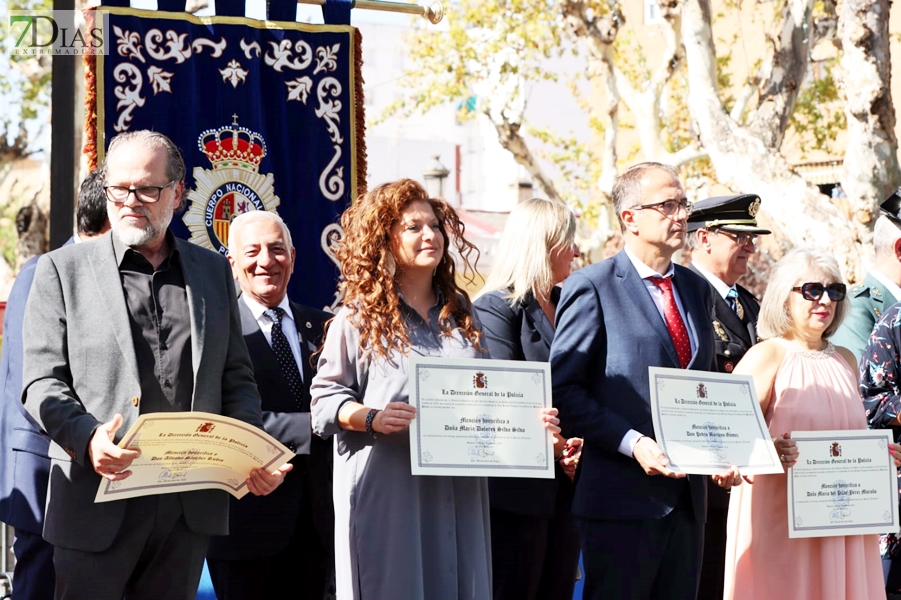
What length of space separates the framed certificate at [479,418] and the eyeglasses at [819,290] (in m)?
1.37

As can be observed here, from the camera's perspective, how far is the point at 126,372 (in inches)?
146

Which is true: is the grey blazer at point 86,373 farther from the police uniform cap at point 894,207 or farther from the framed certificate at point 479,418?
the police uniform cap at point 894,207

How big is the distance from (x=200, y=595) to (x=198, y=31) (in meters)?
2.86

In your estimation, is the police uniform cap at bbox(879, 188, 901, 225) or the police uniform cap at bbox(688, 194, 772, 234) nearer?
the police uniform cap at bbox(879, 188, 901, 225)

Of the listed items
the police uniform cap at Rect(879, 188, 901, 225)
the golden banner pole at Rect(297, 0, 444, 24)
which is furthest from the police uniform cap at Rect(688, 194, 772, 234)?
the golden banner pole at Rect(297, 0, 444, 24)

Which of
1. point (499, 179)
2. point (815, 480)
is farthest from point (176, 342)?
point (499, 179)

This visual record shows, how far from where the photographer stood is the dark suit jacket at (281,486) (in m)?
4.85

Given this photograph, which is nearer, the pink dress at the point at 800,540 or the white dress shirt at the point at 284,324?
the pink dress at the point at 800,540

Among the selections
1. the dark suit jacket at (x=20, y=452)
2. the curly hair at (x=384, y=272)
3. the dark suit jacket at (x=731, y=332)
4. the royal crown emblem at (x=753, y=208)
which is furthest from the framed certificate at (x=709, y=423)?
the dark suit jacket at (x=20, y=452)

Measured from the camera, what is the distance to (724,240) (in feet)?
20.2

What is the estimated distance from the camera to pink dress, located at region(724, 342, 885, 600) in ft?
16.4

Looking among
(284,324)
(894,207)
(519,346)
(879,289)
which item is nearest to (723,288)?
(879,289)

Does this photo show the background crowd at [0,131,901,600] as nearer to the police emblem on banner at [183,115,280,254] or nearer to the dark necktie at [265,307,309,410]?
the dark necktie at [265,307,309,410]

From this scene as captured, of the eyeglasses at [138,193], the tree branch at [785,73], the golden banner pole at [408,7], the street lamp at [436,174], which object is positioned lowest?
the eyeglasses at [138,193]
